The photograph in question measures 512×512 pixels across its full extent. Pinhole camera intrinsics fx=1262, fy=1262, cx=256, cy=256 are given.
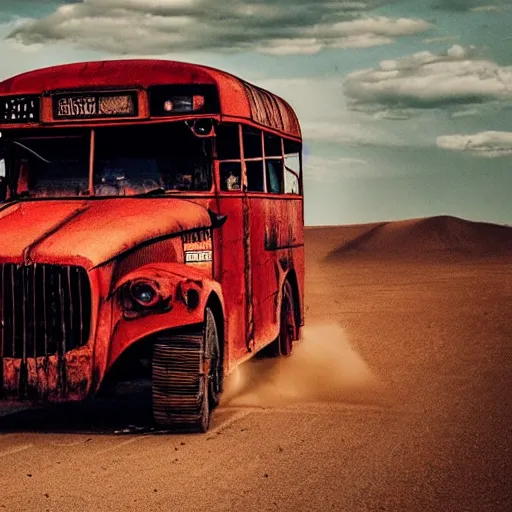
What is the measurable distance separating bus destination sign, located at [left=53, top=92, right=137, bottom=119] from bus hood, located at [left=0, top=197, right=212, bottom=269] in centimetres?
69

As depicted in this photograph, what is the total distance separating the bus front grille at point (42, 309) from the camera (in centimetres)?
822

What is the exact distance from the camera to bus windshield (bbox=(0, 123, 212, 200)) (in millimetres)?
9656

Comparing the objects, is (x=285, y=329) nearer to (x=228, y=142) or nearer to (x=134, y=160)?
(x=228, y=142)

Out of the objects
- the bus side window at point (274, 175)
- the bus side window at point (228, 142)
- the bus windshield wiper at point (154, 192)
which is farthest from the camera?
the bus side window at point (274, 175)

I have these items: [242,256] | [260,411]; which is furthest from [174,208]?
[260,411]

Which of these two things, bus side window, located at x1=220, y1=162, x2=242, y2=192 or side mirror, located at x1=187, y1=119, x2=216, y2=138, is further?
bus side window, located at x1=220, y1=162, x2=242, y2=192

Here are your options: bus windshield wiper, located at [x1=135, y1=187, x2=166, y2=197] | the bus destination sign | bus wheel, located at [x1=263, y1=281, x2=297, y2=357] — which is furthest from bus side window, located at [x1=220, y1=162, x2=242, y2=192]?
bus wheel, located at [x1=263, y1=281, x2=297, y2=357]

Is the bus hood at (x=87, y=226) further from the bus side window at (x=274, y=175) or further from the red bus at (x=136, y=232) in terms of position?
the bus side window at (x=274, y=175)

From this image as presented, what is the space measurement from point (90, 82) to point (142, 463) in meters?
3.36

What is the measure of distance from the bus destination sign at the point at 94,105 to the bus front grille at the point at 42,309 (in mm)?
1814

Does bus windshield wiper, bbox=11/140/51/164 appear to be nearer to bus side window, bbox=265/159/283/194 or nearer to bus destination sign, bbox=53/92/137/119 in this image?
bus destination sign, bbox=53/92/137/119

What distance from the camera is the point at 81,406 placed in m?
10.3

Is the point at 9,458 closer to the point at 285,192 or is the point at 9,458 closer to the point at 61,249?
the point at 61,249

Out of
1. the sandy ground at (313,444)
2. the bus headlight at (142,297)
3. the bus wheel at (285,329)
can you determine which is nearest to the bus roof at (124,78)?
the bus headlight at (142,297)
